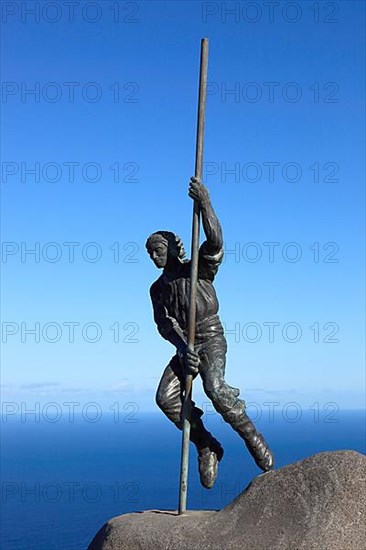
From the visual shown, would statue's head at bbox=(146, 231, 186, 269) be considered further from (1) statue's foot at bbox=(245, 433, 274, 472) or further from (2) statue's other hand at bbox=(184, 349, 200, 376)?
(1) statue's foot at bbox=(245, 433, 274, 472)

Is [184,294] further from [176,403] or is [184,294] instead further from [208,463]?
[208,463]

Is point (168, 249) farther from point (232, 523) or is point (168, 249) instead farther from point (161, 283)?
point (232, 523)

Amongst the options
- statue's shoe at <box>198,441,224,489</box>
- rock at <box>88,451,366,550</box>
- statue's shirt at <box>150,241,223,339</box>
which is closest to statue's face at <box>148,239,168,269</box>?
statue's shirt at <box>150,241,223,339</box>

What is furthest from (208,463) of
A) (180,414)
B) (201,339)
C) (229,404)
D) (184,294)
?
(184,294)

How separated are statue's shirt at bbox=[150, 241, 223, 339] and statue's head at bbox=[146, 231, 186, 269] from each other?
0.50ft

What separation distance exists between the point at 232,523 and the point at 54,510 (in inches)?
3237

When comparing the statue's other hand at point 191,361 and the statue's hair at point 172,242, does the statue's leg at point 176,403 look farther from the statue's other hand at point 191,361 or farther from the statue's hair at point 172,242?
the statue's hair at point 172,242

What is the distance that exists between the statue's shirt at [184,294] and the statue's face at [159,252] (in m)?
0.19

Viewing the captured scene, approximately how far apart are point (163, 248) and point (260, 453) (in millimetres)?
2735

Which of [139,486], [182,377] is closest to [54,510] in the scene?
[139,486]

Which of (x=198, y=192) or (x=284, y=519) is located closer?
(x=284, y=519)

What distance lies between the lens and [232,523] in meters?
9.45

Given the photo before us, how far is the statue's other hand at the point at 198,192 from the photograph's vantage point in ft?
34.3

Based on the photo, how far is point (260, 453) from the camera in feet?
34.4
